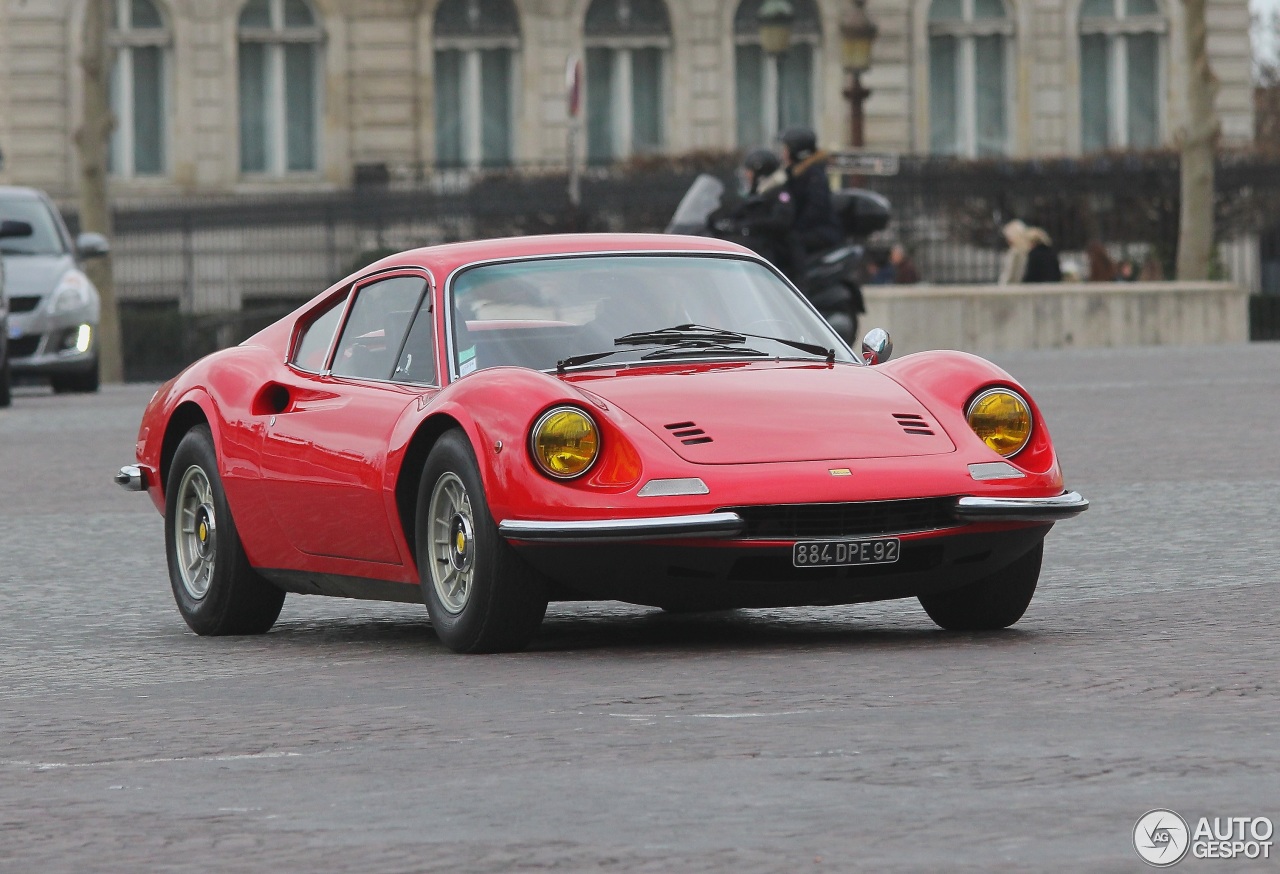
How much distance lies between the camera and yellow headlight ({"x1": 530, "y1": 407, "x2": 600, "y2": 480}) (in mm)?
7633

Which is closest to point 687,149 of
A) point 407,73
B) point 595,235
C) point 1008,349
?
point 407,73

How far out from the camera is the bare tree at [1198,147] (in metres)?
35.0

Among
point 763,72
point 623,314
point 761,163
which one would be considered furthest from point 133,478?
point 763,72

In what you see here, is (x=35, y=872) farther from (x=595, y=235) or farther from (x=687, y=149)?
(x=687, y=149)

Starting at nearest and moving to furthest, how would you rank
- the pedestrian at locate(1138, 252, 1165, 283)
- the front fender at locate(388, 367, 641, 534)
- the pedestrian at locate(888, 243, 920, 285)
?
the front fender at locate(388, 367, 641, 534) < the pedestrian at locate(1138, 252, 1165, 283) < the pedestrian at locate(888, 243, 920, 285)

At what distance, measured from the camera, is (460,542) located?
787 centimetres

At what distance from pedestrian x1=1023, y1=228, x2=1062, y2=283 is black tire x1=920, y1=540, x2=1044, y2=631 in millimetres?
24681

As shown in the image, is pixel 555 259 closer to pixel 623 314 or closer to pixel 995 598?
pixel 623 314

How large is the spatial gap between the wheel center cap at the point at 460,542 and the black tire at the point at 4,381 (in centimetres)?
1599

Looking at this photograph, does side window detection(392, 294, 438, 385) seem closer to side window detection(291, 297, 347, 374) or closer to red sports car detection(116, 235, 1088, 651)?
red sports car detection(116, 235, 1088, 651)

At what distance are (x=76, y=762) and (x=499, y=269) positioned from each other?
2991 millimetres

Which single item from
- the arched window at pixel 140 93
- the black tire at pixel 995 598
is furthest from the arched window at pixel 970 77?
the black tire at pixel 995 598

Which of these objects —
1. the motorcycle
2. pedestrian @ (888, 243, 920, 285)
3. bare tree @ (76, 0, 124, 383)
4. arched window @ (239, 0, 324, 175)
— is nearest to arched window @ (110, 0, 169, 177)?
arched window @ (239, 0, 324, 175)

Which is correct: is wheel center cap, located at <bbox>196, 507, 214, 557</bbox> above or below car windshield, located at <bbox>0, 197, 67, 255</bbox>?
below
